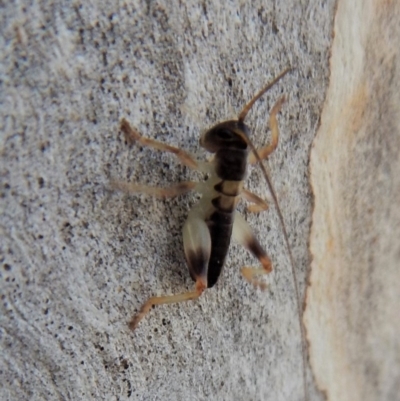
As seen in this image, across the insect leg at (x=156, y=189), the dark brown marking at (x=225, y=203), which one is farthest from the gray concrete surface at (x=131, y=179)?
the dark brown marking at (x=225, y=203)

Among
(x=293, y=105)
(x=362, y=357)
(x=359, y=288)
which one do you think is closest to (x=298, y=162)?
(x=293, y=105)

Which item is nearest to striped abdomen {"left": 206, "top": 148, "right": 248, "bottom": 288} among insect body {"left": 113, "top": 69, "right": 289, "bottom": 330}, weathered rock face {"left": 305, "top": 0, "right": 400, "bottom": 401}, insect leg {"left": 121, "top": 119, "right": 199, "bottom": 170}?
insect body {"left": 113, "top": 69, "right": 289, "bottom": 330}

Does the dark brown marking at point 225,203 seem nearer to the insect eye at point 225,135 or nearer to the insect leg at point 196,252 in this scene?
the insect leg at point 196,252

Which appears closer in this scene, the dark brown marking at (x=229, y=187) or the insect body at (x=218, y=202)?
the insect body at (x=218, y=202)

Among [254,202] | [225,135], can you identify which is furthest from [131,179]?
[254,202]

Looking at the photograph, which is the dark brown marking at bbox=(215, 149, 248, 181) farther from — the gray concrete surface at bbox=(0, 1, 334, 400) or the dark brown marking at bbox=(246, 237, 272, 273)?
the dark brown marking at bbox=(246, 237, 272, 273)

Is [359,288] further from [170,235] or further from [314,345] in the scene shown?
[170,235]

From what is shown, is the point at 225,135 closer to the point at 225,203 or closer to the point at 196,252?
the point at 225,203
